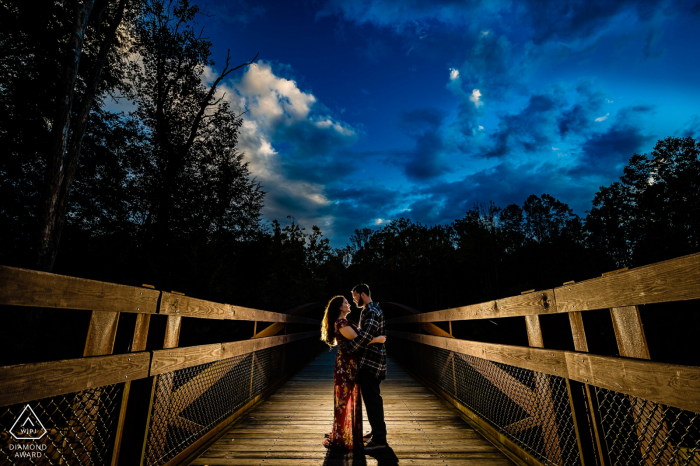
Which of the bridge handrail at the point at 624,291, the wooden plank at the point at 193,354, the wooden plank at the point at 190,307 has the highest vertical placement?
the bridge handrail at the point at 624,291

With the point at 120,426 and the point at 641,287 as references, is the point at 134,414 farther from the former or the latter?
the point at 641,287

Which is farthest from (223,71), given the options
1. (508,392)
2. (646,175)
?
(646,175)

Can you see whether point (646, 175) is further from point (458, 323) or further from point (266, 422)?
point (266, 422)

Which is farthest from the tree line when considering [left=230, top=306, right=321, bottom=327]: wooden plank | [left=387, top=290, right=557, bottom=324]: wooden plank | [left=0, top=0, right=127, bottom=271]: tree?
[left=387, top=290, right=557, bottom=324]: wooden plank

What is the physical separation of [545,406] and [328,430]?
7.00 ft

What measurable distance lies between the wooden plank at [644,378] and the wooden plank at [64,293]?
252cm

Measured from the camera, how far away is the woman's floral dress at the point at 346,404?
9.12 feet

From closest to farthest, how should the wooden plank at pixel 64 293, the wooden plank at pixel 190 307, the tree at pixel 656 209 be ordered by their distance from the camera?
the wooden plank at pixel 64 293 < the wooden plank at pixel 190 307 < the tree at pixel 656 209

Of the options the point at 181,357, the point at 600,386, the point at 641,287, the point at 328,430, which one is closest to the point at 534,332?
the point at 600,386

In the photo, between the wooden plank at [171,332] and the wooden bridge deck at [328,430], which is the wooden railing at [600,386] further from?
the wooden plank at [171,332]

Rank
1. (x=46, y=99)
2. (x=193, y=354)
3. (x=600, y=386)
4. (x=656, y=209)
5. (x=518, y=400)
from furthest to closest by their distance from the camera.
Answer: (x=656, y=209)
(x=46, y=99)
(x=518, y=400)
(x=193, y=354)
(x=600, y=386)

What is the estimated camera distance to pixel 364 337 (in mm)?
2939

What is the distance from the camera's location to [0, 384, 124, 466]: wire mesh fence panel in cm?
163

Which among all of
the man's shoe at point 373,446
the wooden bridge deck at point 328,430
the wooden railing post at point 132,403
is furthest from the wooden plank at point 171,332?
the man's shoe at point 373,446
